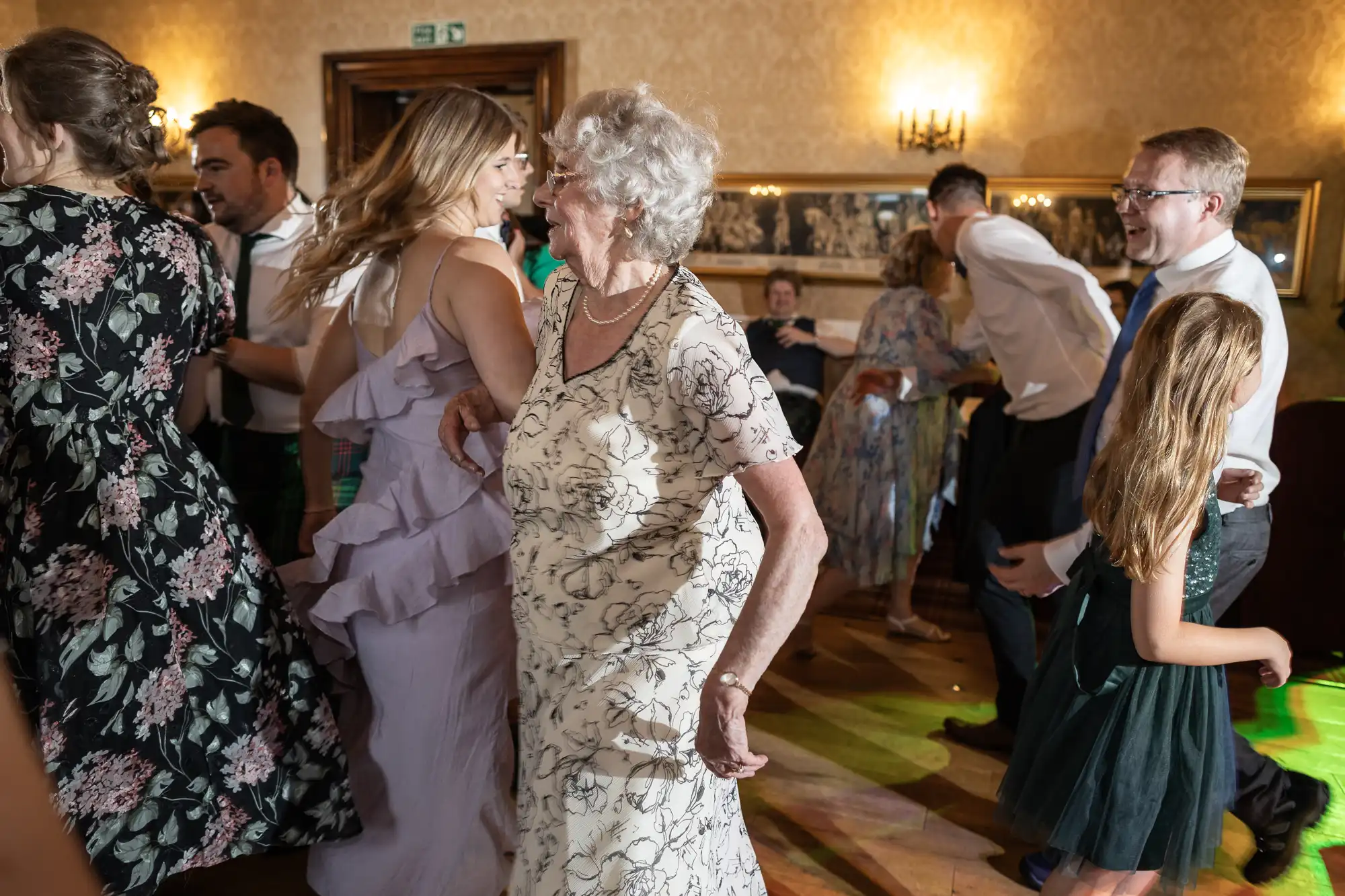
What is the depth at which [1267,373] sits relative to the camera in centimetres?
227

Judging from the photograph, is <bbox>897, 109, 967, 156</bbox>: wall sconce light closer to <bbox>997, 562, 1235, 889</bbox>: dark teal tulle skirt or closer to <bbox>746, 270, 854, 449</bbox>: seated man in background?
<bbox>746, 270, 854, 449</bbox>: seated man in background

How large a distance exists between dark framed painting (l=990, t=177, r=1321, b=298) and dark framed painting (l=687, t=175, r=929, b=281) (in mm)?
517

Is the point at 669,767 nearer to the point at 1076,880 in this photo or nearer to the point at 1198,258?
the point at 1076,880

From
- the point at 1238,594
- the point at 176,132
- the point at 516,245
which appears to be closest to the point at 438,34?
the point at 176,132

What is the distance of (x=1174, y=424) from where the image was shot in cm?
171

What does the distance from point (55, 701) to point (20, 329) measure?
630 millimetres

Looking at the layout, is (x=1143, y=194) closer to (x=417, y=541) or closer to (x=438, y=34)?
(x=417, y=541)

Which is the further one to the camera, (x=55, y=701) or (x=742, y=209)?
(x=742, y=209)

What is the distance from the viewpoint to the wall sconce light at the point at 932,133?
5.20 metres

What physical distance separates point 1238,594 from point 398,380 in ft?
6.44

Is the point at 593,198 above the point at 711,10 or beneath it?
beneath

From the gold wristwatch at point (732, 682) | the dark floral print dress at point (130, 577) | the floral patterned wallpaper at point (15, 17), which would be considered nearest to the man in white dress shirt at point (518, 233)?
the dark floral print dress at point (130, 577)

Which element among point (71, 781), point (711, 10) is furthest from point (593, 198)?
point (711, 10)

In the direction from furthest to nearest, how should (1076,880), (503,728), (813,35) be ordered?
1. (813,35)
2. (503,728)
3. (1076,880)
